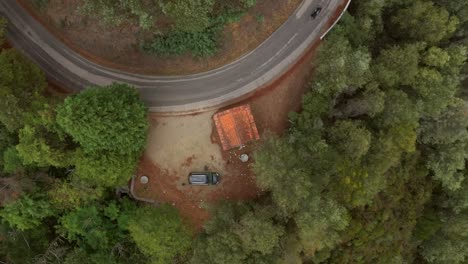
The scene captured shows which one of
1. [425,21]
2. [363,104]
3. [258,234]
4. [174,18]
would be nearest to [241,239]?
[258,234]

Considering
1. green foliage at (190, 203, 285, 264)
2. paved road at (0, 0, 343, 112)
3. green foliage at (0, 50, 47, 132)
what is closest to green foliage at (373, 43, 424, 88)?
paved road at (0, 0, 343, 112)

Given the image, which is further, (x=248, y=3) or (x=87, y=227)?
(x=87, y=227)

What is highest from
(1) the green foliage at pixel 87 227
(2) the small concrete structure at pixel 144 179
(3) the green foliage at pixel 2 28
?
(3) the green foliage at pixel 2 28

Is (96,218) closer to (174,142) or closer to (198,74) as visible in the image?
(174,142)

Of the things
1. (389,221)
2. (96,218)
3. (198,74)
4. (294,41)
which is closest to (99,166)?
(96,218)

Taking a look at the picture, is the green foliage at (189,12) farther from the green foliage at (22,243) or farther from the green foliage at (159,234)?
the green foliage at (22,243)

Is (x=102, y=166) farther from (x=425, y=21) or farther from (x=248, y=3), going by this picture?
(x=425, y=21)

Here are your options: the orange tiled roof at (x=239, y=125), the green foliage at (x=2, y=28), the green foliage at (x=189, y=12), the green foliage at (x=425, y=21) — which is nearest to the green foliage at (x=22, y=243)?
the green foliage at (x=2, y=28)

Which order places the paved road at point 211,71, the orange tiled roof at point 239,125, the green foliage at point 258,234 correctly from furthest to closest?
1. the paved road at point 211,71
2. the orange tiled roof at point 239,125
3. the green foliage at point 258,234
